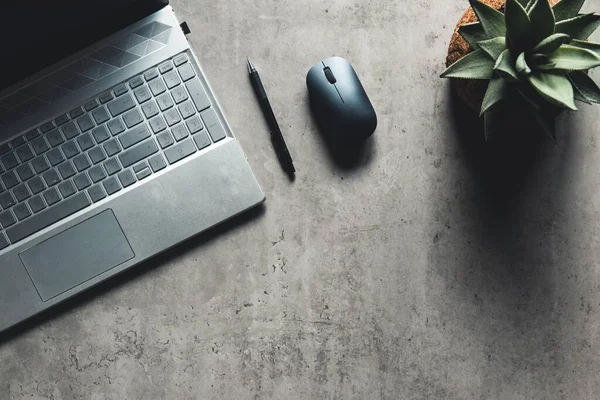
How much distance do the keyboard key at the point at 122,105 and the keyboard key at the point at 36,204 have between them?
175mm

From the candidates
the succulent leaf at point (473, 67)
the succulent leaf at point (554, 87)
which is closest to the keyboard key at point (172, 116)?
the succulent leaf at point (473, 67)

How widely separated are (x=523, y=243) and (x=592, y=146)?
20 cm

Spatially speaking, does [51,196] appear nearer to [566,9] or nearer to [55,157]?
[55,157]

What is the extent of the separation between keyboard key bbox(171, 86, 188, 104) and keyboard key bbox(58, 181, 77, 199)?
211mm

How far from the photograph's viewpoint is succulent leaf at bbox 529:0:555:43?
729mm

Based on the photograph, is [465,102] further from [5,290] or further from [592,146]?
[5,290]

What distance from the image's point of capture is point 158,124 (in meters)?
0.95

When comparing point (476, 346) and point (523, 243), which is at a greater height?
point (523, 243)

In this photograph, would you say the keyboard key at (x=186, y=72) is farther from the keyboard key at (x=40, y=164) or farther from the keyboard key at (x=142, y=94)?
the keyboard key at (x=40, y=164)

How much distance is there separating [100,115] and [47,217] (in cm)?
18

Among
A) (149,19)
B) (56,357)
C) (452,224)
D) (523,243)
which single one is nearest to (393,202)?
(452,224)

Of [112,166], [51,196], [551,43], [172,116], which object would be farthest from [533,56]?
[51,196]

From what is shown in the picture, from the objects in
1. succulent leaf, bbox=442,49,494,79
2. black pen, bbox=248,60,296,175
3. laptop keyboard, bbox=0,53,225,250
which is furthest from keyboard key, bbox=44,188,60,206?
succulent leaf, bbox=442,49,494,79

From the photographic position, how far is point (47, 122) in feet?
3.15
